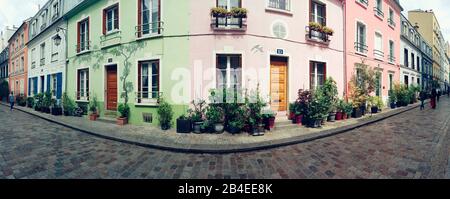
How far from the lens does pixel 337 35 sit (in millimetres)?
11023

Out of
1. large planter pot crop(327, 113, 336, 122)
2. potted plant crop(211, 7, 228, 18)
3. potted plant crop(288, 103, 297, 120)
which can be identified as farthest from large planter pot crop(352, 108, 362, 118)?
potted plant crop(211, 7, 228, 18)

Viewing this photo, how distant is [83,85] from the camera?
1250 cm

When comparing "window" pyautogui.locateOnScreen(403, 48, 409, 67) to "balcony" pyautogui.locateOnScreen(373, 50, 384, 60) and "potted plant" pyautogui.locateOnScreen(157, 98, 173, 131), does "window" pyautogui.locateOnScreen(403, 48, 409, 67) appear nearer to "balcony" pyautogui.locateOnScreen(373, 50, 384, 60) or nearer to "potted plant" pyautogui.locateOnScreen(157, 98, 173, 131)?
"balcony" pyautogui.locateOnScreen(373, 50, 384, 60)

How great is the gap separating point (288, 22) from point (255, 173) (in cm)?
701

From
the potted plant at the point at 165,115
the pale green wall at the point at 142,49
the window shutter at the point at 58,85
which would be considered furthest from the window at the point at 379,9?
the window shutter at the point at 58,85

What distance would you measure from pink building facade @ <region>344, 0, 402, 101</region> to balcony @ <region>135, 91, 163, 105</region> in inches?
378

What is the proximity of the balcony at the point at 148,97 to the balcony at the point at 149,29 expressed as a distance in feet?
→ 7.61

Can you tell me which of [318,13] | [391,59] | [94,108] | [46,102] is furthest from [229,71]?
[391,59]

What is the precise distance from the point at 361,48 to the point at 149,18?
1190 centimetres

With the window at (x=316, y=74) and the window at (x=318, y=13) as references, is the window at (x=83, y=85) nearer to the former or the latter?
the window at (x=316, y=74)

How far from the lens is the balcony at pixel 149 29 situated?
8584 mm

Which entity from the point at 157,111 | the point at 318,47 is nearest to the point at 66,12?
the point at 157,111

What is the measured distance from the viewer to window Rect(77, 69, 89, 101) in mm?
12020
